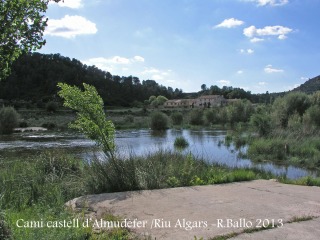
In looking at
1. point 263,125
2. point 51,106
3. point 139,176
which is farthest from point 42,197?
point 51,106

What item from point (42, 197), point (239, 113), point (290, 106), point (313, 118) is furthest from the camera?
point (239, 113)

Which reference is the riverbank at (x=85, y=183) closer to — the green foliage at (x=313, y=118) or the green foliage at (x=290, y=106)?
the green foliage at (x=313, y=118)

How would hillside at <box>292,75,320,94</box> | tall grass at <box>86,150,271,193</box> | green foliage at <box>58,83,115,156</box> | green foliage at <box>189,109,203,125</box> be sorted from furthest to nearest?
1. hillside at <box>292,75,320,94</box>
2. green foliage at <box>189,109,203,125</box>
3. green foliage at <box>58,83,115,156</box>
4. tall grass at <box>86,150,271,193</box>

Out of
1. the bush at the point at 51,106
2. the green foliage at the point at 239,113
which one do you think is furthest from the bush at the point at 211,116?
the bush at the point at 51,106

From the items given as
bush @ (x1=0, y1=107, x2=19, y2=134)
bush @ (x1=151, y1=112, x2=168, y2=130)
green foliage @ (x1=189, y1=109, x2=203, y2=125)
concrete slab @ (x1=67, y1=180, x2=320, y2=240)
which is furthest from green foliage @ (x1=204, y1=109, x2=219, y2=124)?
concrete slab @ (x1=67, y1=180, x2=320, y2=240)

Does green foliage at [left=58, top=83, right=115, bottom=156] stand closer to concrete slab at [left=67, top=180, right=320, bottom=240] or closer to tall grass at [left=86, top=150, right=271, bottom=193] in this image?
tall grass at [left=86, top=150, right=271, bottom=193]

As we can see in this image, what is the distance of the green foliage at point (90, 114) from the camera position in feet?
29.0

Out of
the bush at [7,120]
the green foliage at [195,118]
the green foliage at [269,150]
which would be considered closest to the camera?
the green foliage at [269,150]

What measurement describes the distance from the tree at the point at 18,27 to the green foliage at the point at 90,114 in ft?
12.7

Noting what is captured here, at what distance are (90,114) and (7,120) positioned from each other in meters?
41.3

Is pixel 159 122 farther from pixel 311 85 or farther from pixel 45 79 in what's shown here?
pixel 45 79

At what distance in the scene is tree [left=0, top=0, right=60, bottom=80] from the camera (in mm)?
4480

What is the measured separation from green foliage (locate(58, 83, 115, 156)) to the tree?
3.88m

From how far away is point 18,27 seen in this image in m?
4.66
